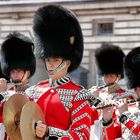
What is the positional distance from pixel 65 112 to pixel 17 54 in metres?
1.79

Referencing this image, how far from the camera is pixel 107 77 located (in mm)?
5879

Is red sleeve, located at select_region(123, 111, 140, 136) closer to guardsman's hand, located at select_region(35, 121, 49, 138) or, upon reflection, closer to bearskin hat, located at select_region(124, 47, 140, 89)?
bearskin hat, located at select_region(124, 47, 140, 89)

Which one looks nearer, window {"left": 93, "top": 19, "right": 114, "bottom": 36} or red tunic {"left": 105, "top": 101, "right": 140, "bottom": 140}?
red tunic {"left": 105, "top": 101, "right": 140, "bottom": 140}

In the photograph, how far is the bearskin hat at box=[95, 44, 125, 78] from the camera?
6.05m

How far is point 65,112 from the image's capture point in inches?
128

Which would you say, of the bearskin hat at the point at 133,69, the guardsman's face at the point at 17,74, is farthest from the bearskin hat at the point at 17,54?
the bearskin hat at the point at 133,69

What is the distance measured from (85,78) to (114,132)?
12.3 meters

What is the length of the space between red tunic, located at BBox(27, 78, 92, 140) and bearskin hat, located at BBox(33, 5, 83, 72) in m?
0.19

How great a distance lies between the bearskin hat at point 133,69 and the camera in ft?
14.5

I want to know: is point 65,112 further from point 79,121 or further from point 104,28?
point 104,28

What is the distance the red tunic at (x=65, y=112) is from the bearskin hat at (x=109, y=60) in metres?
2.64

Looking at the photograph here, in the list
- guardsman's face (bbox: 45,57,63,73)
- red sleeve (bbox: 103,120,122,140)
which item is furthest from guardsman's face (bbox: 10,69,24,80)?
guardsman's face (bbox: 45,57,63,73)

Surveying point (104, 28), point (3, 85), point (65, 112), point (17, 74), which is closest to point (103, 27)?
point (104, 28)

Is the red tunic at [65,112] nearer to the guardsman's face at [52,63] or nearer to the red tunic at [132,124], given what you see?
the guardsman's face at [52,63]
